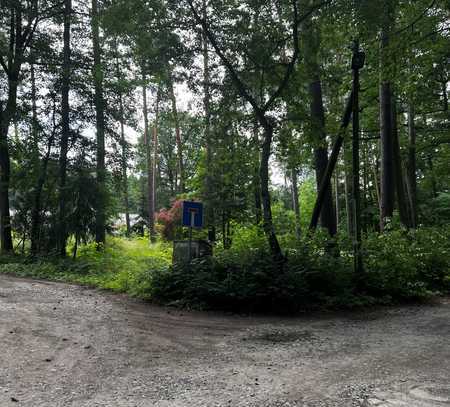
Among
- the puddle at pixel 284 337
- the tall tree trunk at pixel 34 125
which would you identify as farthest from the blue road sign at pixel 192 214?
the tall tree trunk at pixel 34 125

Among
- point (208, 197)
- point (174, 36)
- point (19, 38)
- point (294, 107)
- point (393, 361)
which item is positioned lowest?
point (393, 361)

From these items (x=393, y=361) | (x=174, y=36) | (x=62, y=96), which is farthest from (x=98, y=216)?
(x=393, y=361)

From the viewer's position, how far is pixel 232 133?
9.94 metres

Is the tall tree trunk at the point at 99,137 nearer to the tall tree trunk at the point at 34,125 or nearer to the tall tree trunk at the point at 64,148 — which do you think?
the tall tree trunk at the point at 64,148

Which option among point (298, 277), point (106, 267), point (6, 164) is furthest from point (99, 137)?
point (298, 277)

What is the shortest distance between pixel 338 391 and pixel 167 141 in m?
39.7

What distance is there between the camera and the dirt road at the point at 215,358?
11.8 feet

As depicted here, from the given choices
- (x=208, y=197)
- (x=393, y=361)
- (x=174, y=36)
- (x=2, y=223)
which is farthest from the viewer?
(x=2, y=223)

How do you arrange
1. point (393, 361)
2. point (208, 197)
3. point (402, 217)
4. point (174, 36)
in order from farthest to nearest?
point (208, 197)
point (402, 217)
point (174, 36)
point (393, 361)

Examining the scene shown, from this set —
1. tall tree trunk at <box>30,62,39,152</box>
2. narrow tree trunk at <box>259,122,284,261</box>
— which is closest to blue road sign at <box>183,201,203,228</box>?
narrow tree trunk at <box>259,122,284,261</box>

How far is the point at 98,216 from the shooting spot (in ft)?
47.4

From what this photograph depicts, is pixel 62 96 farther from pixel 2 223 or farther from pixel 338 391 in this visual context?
pixel 338 391

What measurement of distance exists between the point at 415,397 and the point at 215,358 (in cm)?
219

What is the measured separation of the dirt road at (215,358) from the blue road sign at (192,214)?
6.68 ft
